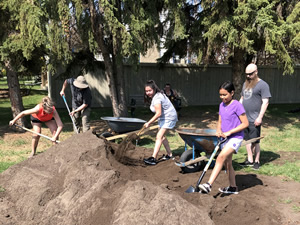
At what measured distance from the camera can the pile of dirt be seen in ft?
9.30

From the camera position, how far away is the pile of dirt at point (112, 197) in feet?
9.30

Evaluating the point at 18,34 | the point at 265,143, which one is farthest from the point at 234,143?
the point at 18,34

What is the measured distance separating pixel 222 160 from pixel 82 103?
4.08 meters

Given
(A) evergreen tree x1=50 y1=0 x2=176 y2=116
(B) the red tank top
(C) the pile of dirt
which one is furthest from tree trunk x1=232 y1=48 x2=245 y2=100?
(B) the red tank top

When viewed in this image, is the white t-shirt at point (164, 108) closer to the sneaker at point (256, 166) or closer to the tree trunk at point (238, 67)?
the sneaker at point (256, 166)

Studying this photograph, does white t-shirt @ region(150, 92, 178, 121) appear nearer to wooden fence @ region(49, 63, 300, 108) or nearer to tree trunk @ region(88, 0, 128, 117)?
tree trunk @ region(88, 0, 128, 117)

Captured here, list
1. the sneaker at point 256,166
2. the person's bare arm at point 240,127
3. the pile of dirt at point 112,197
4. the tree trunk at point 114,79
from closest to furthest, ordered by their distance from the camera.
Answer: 1. the pile of dirt at point 112,197
2. the person's bare arm at point 240,127
3. the sneaker at point 256,166
4. the tree trunk at point 114,79

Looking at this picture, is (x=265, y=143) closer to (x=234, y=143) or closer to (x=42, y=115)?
(x=234, y=143)

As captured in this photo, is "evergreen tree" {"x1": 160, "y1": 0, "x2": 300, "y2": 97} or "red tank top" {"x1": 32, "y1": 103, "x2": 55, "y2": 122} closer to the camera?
"red tank top" {"x1": 32, "y1": 103, "x2": 55, "y2": 122}

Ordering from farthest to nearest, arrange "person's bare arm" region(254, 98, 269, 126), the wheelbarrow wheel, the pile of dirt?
1. "person's bare arm" region(254, 98, 269, 126)
2. the wheelbarrow wheel
3. the pile of dirt

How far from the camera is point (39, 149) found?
661cm

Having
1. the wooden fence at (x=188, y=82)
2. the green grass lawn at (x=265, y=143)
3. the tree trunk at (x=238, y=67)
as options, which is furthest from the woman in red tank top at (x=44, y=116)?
the wooden fence at (x=188, y=82)

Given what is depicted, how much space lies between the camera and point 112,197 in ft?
10.5

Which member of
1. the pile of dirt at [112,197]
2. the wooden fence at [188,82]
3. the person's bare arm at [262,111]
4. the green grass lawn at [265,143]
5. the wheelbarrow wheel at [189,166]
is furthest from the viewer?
the wooden fence at [188,82]
